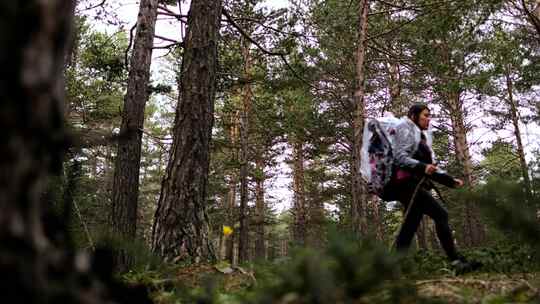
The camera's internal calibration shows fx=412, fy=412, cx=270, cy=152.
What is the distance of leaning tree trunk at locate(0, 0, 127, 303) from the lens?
580mm

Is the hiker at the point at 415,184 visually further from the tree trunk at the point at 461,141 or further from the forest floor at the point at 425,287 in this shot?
the tree trunk at the point at 461,141

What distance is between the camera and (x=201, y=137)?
195 inches

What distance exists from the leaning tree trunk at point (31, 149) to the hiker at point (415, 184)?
150 inches

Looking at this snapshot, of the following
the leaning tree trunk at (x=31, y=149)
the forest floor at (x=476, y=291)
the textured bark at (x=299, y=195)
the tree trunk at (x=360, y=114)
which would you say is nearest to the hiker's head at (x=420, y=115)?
the forest floor at (x=476, y=291)

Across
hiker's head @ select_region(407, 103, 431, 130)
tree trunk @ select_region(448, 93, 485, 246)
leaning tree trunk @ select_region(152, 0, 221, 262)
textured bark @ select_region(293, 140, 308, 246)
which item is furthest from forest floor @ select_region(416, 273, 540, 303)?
textured bark @ select_region(293, 140, 308, 246)

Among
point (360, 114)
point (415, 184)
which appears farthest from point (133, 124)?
point (415, 184)

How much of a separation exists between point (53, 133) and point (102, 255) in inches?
17.0

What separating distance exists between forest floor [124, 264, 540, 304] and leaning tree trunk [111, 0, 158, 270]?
523 centimetres

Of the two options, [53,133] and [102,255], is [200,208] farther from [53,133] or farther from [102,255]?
[53,133]

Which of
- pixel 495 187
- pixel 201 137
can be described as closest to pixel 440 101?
pixel 201 137

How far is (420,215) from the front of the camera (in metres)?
4.40

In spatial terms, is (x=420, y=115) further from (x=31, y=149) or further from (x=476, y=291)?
(x=31, y=149)

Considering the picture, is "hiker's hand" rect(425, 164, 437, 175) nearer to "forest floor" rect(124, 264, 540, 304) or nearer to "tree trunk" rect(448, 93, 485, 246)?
"forest floor" rect(124, 264, 540, 304)

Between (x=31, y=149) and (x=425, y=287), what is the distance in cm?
209
